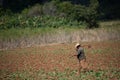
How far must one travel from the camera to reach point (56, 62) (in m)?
22.0

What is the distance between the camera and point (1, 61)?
946 inches

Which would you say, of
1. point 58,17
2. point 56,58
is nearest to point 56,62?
point 56,58

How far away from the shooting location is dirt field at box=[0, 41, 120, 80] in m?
17.5

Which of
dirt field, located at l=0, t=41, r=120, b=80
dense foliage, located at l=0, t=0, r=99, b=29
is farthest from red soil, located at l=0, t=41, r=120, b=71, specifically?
dense foliage, located at l=0, t=0, r=99, b=29

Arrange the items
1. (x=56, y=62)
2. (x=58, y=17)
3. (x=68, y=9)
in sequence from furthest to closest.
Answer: (x=68, y=9), (x=58, y=17), (x=56, y=62)

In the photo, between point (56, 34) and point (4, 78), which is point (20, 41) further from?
point (4, 78)

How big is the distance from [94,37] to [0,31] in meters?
10.4

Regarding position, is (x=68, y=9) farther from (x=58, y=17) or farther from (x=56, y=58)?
(x=56, y=58)

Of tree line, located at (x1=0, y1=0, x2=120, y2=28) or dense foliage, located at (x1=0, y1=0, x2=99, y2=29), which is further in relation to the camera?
tree line, located at (x1=0, y1=0, x2=120, y2=28)

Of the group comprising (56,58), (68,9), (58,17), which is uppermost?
(68,9)

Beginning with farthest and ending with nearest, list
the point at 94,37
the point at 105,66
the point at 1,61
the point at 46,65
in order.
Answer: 1. the point at 94,37
2. the point at 1,61
3. the point at 46,65
4. the point at 105,66

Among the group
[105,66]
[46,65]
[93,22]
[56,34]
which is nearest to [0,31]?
[56,34]

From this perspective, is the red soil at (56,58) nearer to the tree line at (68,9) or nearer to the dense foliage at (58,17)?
the dense foliage at (58,17)

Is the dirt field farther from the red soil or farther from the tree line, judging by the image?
the tree line
